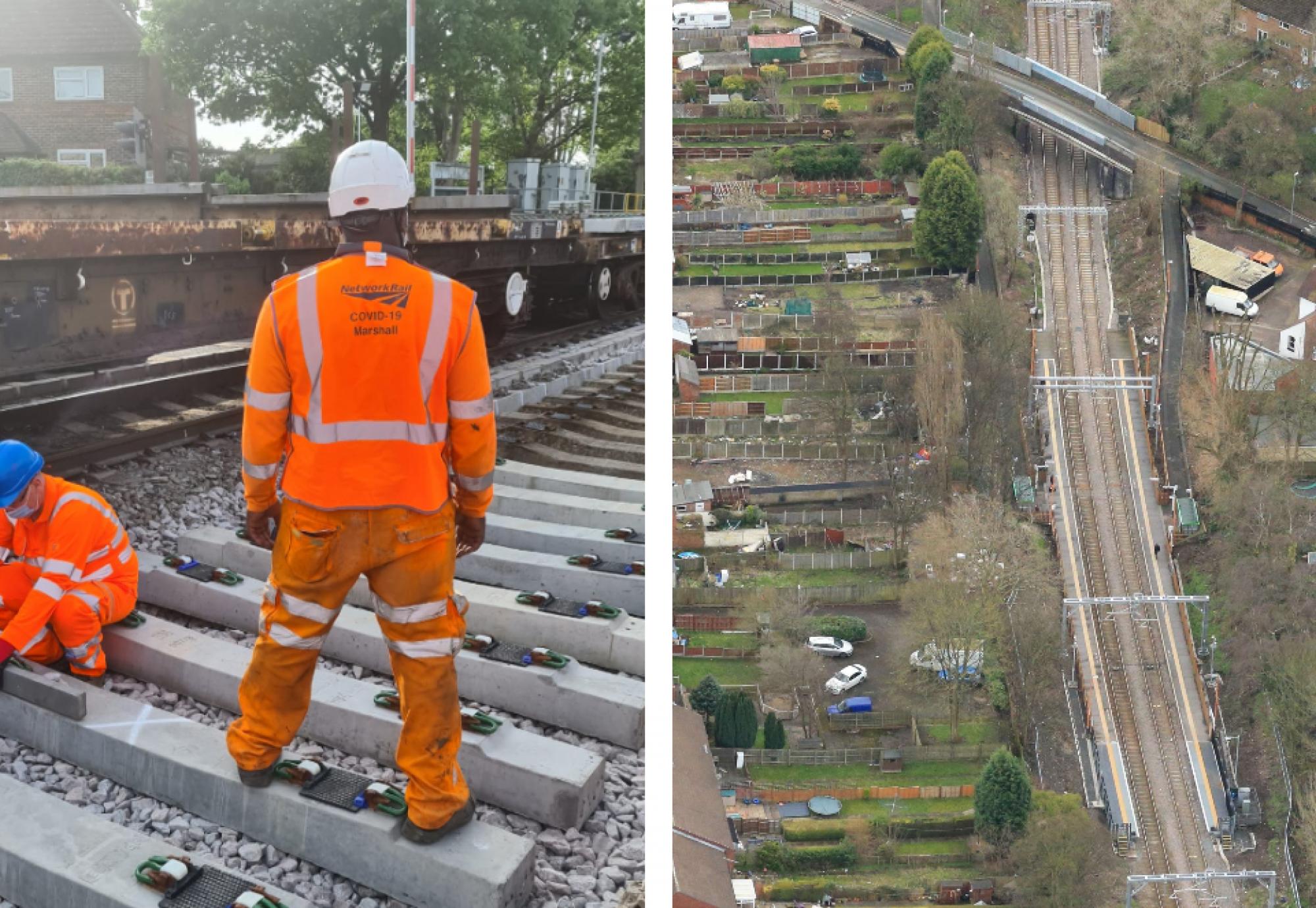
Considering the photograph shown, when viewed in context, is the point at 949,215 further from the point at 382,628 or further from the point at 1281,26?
the point at 382,628

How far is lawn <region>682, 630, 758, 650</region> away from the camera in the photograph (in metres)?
10.7

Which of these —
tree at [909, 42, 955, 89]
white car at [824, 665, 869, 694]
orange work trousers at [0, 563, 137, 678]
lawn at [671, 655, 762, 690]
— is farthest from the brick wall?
tree at [909, 42, 955, 89]

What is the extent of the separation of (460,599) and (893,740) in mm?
8970

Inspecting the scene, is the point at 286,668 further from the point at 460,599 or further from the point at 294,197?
the point at 294,197

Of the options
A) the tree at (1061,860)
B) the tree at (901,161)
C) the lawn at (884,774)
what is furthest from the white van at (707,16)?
the tree at (1061,860)

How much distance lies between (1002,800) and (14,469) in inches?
350

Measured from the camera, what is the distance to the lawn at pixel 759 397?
11.2 metres

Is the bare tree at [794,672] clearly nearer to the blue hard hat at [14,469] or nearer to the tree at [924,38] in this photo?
the tree at [924,38]

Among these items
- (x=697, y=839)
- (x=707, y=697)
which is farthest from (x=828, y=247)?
(x=697, y=839)

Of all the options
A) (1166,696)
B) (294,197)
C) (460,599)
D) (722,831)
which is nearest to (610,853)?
(460,599)

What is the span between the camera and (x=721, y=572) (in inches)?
420

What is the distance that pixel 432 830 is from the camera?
172cm

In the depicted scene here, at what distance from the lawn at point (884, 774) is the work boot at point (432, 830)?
27.1ft

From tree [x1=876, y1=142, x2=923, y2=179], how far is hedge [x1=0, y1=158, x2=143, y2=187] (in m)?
9.53
